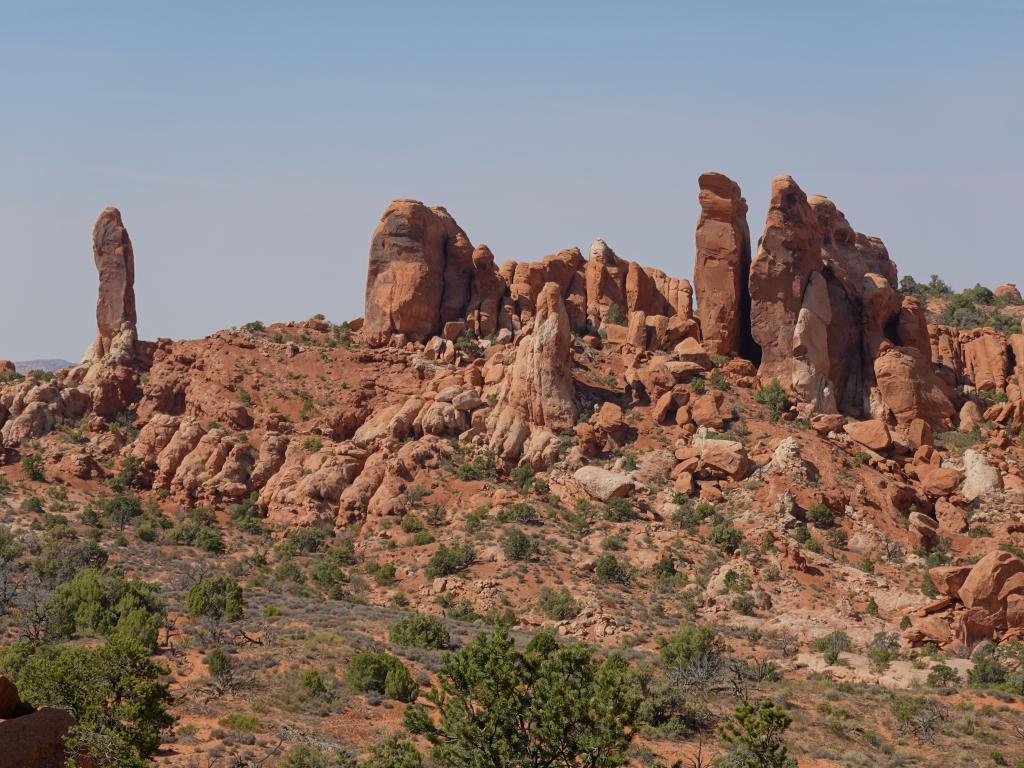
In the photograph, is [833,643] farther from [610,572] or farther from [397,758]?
[397,758]

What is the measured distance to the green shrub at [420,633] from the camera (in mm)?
44219

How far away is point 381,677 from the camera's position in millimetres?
38125

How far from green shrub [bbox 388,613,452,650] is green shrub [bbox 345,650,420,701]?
5.60m

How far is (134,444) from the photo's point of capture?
2687 inches

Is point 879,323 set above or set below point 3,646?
above

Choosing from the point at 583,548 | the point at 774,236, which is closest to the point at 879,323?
the point at 774,236

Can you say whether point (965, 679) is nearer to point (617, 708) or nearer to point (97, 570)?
point (617, 708)

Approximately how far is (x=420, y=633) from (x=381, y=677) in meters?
6.38

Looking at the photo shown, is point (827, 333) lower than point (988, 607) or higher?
higher

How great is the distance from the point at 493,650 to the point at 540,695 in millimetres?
1356

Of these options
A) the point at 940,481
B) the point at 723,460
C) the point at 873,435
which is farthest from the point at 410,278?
the point at 940,481

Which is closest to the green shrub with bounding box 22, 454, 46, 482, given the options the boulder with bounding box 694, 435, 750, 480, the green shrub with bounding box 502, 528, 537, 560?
the green shrub with bounding box 502, 528, 537, 560

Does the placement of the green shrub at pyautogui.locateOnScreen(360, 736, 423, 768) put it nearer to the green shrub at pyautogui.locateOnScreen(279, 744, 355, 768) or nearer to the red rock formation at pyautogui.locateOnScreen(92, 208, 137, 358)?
the green shrub at pyautogui.locateOnScreen(279, 744, 355, 768)

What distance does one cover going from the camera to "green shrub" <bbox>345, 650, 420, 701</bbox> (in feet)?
123
